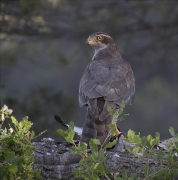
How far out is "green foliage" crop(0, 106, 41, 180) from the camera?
4.36 m

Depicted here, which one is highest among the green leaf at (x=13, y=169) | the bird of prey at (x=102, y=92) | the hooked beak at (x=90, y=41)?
the hooked beak at (x=90, y=41)

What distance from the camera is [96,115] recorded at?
6570 mm

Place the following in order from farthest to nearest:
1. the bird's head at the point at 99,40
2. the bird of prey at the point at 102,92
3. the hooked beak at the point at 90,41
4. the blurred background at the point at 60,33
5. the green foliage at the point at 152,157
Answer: the blurred background at the point at 60,33, the bird's head at the point at 99,40, the hooked beak at the point at 90,41, the bird of prey at the point at 102,92, the green foliage at the point at 152,157

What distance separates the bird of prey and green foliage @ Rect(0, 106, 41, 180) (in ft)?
5.05

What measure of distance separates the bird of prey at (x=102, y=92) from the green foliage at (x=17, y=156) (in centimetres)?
154

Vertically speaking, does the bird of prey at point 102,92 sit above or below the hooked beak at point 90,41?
below

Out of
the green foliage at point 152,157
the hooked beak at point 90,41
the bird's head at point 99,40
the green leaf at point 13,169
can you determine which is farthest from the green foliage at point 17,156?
the bird's head at point 99,40

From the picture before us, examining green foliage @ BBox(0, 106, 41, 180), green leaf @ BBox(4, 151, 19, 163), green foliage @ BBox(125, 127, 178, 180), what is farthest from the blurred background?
green leaf @ BBox(4, 151, 19, 163)

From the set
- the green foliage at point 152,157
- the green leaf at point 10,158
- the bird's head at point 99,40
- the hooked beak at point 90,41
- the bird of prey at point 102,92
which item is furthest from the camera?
the bird's head at point 99,40

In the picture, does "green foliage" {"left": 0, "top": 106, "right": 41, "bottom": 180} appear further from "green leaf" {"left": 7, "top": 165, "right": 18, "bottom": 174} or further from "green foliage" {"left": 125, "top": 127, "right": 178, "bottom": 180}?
"green foliage" {"left": 125, "top": 127, "right": 178, "bottom": 180}

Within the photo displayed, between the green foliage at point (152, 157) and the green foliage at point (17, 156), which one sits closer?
the green foliage at point (17, 156)

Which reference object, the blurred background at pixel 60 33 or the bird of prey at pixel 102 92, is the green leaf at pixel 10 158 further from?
the blurred background at pixel 60 33

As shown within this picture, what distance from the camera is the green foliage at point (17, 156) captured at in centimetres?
436

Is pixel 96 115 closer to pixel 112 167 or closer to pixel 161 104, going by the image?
pixel 112 167
